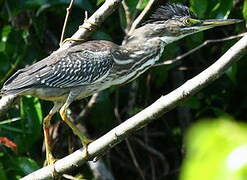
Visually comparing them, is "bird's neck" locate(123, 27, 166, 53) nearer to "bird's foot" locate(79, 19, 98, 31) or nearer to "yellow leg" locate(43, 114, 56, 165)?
"bird's foot" locate(79, 19, 98, 31)

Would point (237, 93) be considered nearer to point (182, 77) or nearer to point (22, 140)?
point (182, 77)

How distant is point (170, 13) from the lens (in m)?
2.68

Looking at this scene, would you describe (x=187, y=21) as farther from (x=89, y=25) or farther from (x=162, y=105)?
(x=162, y=105)

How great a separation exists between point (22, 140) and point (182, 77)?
1352 mm

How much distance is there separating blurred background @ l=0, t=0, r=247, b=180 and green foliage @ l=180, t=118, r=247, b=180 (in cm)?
225

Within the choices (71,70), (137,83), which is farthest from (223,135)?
(137,83)

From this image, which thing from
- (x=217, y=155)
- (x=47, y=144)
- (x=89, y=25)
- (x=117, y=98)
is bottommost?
(x=117, y=98)

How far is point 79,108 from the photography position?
11.6 ft

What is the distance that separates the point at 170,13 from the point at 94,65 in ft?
1.70

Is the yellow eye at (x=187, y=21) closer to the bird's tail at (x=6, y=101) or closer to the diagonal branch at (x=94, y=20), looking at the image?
the diagonal branch at (x=94, y=20)

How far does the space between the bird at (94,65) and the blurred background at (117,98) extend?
11 centimetres

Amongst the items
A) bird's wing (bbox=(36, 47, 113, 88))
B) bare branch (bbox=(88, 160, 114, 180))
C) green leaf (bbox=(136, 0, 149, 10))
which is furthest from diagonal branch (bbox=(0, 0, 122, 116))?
bare branch (bbox=(88, 160, 114, 180))

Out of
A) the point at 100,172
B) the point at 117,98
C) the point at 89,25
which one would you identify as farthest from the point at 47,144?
the point at 117,98

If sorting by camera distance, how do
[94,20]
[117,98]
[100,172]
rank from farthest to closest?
[117,98], [100,172], [94,20]
